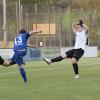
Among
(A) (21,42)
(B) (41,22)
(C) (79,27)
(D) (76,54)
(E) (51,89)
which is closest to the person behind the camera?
(E) (51,89)

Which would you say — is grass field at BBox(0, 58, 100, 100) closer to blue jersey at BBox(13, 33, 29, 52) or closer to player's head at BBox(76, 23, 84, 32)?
blue jersey at BBox(13, 33, 29, 52)

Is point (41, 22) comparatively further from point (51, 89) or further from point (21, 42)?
point (51, 89)

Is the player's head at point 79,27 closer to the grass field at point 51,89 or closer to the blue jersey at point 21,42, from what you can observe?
the grass field at point 51,89

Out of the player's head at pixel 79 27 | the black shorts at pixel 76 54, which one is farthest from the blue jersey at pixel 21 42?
the player's head at pixel 79 27

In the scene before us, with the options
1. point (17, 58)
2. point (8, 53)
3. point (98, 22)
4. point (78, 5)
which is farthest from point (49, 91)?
point (78, 5)

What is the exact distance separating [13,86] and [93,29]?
37.9 meters

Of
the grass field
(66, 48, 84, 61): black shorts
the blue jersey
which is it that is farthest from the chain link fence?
the blue jersey

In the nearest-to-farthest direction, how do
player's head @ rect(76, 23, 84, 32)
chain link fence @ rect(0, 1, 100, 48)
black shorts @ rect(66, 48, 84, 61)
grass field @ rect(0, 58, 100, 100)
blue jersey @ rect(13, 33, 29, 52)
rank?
grass field @ rect(0, 58, 100, 100), blue jersey @ rect(13, 33, 29, 52), black shorts @ rect(66, 48, 84, 61), player's head @ rect(76, 23, 84, 32), chain link fence @ rect(0, 1, 100, 48)

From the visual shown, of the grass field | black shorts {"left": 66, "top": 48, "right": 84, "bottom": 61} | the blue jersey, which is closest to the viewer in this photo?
the grass field

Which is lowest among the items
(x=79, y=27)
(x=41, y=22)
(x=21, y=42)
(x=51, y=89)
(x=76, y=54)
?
(x=41, y=22)

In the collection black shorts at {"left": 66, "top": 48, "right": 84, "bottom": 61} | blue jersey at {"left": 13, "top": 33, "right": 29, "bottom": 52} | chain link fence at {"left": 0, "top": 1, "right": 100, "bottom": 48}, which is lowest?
chain link fence at {"left": 0, "top": 1, "right": 100, "bottom": 48}

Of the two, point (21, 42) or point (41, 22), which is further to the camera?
point (41, 22)

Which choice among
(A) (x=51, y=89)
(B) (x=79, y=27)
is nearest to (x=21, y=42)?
(B) (x=79, y=27)

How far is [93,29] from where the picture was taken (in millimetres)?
52875
